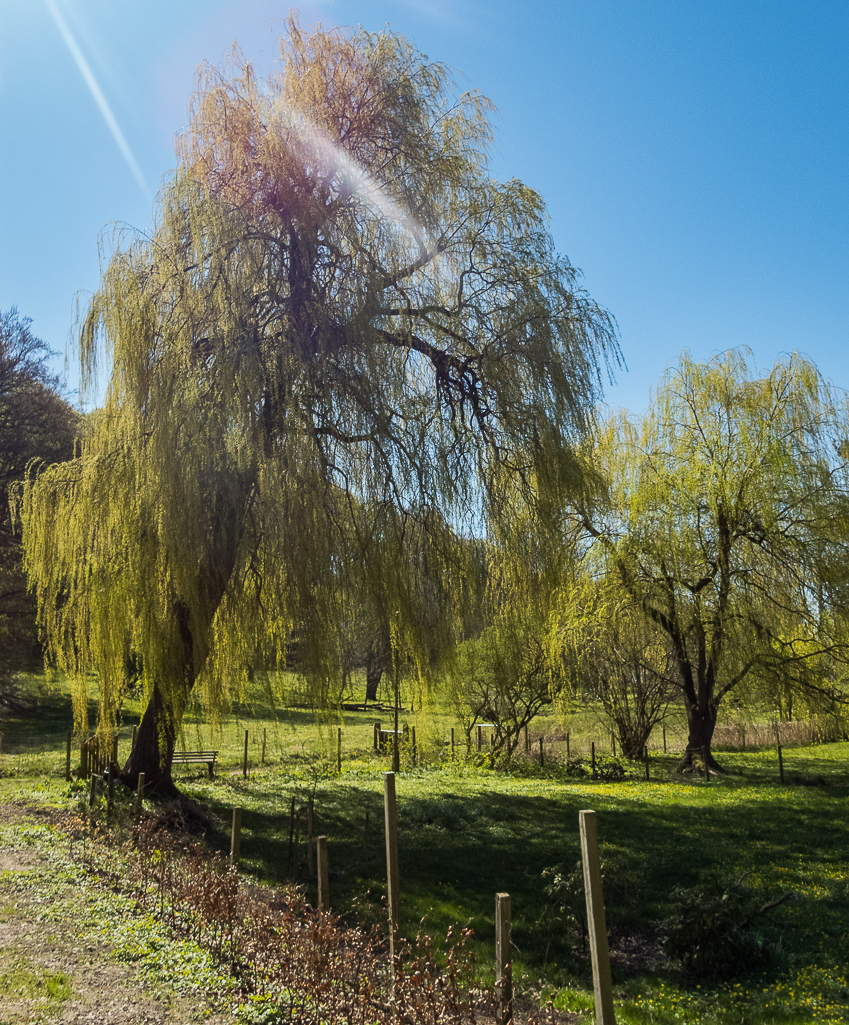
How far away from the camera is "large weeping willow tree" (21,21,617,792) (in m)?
6.68

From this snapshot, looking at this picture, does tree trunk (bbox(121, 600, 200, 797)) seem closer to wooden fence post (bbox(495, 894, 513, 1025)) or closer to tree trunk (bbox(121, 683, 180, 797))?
tree trunk (bbox(121, 683, 180, 797))

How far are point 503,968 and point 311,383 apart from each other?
5112 millimetres

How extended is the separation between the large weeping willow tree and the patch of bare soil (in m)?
2.23

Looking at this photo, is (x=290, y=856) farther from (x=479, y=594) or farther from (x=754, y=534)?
(x=754, y=534)

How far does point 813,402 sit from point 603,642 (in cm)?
652

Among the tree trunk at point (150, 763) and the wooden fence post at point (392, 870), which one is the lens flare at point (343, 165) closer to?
the wooden fence post at point (392, 870)

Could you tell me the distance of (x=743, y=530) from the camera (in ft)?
45.1

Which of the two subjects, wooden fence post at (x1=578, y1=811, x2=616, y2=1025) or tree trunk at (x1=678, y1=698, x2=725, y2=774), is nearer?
wooden fence post at (x1=578, y1=811, x2=616, y2=1025)

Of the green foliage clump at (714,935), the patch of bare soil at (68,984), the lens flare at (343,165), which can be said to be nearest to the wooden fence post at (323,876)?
the patch of bare soil at (68,984)

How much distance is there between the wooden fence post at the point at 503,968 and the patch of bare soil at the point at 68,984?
183cm

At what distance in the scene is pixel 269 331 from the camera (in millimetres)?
7270

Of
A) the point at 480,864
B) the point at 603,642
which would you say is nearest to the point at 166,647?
the point at 480,864

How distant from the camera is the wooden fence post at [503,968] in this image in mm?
3494

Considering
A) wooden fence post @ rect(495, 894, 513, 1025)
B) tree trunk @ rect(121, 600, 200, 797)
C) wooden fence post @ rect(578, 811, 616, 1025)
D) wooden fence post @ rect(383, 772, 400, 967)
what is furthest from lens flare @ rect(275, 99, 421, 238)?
Result: wooden fence post @ rect(495, 894, 513, 1025)
